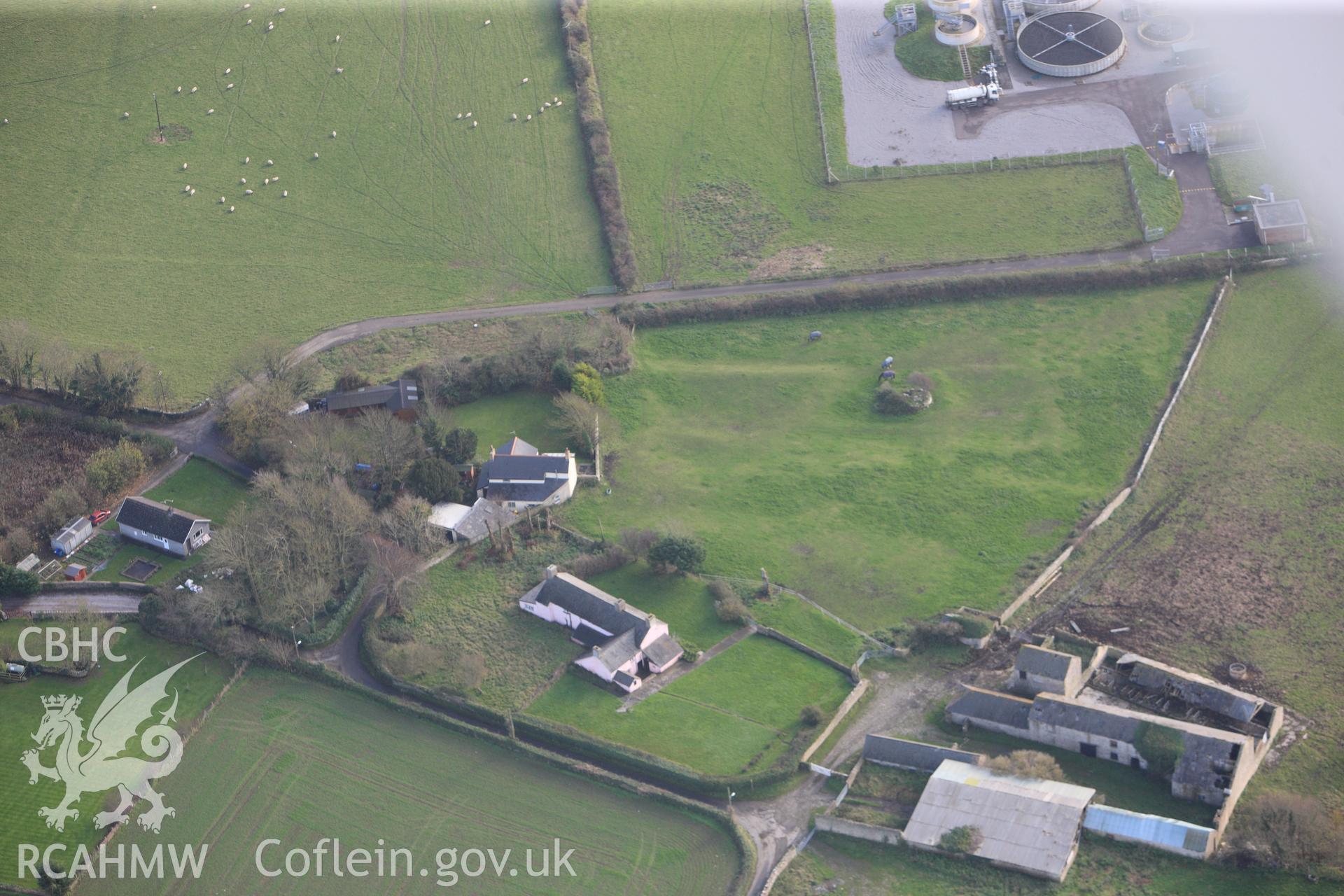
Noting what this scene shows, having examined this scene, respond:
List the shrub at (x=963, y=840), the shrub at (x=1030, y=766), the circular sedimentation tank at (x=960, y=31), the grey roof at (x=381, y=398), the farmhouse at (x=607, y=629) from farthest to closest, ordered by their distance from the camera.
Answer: the circular sedimentation tank at (x=960, y=31) < the grey roof at (x=381, y=398) < the farmhouse at (x=607, y=629) < the shrub at (x=1030, y=766) < the shrub at (x=963, y=840)

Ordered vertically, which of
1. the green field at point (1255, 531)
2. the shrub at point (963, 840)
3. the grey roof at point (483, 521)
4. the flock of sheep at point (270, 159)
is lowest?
the green field at point (1255, 531)

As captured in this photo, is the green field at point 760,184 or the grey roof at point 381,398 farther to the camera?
the green field at point 760,184

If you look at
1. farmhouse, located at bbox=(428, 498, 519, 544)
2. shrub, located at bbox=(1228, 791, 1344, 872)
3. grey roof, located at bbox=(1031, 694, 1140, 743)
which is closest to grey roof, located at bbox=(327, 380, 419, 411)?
farmhouse, located at bbox=(428, 498, 519, 544)

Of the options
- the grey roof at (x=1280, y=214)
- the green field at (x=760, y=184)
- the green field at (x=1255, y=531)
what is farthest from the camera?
the green field at (x=760, y=184)

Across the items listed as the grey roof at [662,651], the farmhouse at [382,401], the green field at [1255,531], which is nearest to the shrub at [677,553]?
the grey roof at [662,651]

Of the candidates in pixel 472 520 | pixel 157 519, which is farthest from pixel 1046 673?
pixel 157 519

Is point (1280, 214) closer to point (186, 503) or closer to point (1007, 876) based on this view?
point (1007, 876)

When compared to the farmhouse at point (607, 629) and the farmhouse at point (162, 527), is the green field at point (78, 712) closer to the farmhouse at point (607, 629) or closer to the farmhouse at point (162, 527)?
the farmhouse at point (162, 527)

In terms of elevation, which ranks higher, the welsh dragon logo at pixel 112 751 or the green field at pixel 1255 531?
the welsh dragon logo at pixel 112 751
